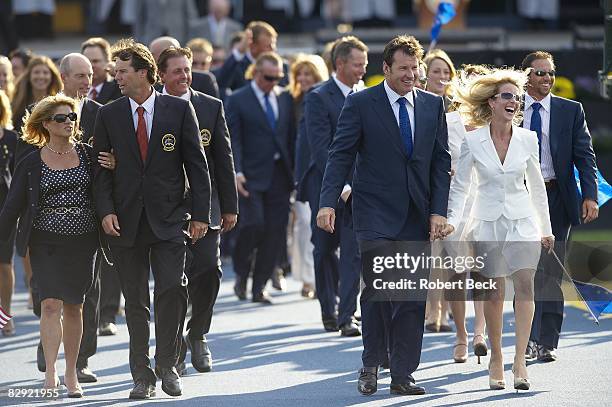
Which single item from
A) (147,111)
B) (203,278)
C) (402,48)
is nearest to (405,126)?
(402,48)

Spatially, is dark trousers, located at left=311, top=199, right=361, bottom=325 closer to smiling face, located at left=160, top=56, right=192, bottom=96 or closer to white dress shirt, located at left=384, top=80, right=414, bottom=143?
smiling face, located at left=160, top=56, right=192, bottom=96

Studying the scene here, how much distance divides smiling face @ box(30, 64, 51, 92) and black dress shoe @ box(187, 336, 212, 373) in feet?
10.4

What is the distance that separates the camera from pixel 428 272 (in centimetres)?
1030

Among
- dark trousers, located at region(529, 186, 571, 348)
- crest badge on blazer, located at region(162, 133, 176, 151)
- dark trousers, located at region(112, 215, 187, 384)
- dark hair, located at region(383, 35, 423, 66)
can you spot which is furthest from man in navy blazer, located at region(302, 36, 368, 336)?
crest badge on blazer, located at region(162, 133, 176, 151)

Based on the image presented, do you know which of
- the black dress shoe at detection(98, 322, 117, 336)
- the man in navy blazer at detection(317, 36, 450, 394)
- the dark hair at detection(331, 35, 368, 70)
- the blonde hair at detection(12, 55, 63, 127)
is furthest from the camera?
the blonde hair at detection(12, 55, 63, 127)

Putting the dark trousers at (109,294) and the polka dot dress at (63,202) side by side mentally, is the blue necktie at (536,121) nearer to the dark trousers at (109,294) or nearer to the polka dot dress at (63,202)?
the polka dot dress at (63,202)

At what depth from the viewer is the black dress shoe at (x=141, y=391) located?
32.8ft

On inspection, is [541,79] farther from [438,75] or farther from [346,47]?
[346,47]

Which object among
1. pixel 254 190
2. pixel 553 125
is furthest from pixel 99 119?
pixel 254 190

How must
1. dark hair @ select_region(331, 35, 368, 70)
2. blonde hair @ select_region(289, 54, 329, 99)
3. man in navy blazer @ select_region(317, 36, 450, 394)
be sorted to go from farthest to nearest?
blonde hair @ select_region(289, 54, 329, 99)
dark hair @ select_region(331, 35, 368, 70)
man in navy blazer @ select_region(317, 36, 450, 394)

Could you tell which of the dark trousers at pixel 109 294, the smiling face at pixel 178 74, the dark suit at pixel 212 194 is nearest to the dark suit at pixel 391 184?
the dark suit at pixel 212 194

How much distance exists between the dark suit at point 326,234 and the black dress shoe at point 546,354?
67.5 inches

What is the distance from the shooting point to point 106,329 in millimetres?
13141

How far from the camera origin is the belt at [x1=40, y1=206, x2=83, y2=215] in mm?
10094
